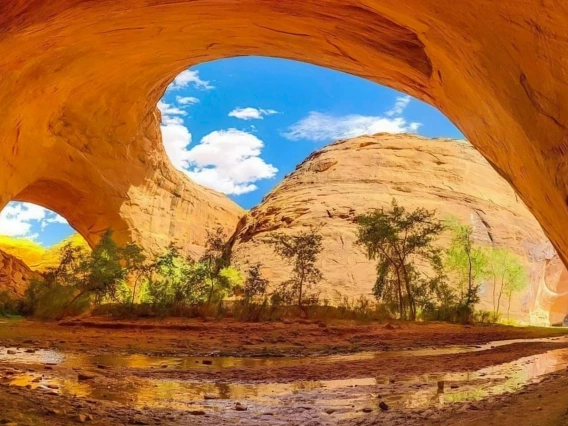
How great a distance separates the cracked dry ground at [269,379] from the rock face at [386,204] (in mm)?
14315

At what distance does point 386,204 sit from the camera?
31.8 metres

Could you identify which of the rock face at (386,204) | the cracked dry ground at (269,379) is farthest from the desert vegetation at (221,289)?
the cracked dry ground at (269,379)

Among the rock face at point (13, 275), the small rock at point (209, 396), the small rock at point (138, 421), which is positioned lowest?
the small rock at point (209, 396)

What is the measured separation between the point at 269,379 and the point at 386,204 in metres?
25.8

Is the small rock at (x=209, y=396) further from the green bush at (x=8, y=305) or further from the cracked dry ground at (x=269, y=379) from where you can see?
the green bush at (x=8, y=305)

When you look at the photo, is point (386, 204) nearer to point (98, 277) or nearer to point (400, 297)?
point (400, 297)

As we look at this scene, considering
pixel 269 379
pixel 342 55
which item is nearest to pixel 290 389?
pixel 269 379

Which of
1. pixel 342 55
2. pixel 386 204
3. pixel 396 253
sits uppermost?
pixel 386 204

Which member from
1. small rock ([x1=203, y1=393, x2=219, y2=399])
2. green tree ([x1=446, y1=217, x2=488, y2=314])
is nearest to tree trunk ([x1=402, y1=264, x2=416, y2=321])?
green tree ([x1=446, y1=217, x2=488, y2=314])

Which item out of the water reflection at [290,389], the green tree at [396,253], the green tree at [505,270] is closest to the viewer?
the water reflection at [290,389]

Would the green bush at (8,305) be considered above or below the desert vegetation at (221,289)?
below

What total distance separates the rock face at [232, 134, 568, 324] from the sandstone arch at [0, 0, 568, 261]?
549 inches

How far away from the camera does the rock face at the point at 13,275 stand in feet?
75.7

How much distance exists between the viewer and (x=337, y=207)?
3169cm
